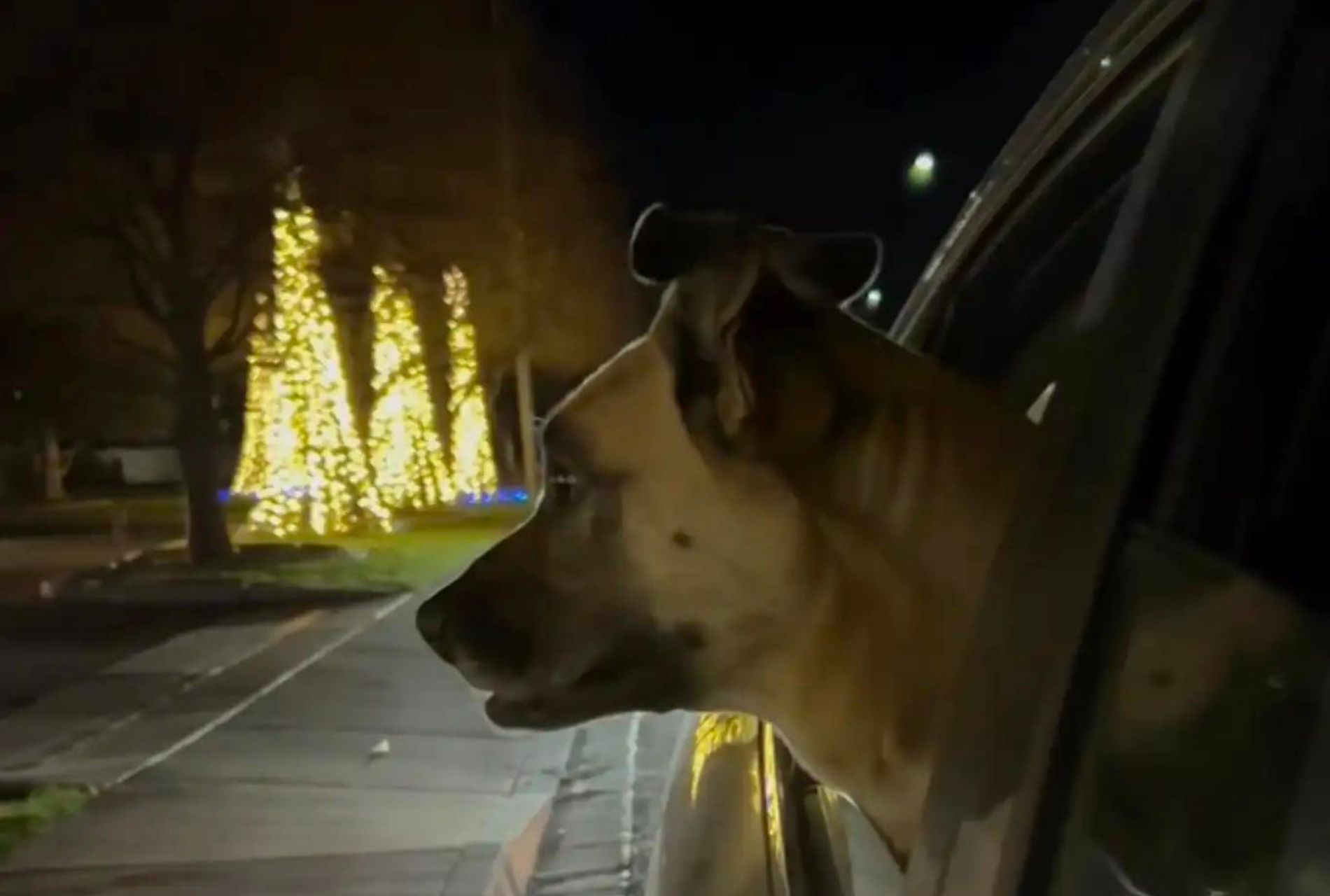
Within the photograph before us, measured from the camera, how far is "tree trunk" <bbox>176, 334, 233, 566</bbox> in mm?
21406

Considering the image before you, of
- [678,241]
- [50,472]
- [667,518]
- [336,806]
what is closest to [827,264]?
[678,241]

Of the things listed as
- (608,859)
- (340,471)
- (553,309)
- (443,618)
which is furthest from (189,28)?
(443,618)

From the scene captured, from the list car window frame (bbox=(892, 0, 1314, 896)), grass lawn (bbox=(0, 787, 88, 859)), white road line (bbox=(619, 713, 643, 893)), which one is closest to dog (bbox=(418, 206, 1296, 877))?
car window frame (bbox=(892, 0, 1314, 896))

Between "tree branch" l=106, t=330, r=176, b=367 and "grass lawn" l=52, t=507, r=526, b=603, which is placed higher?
"tree branch" l=106, t=330, r=176, b=367

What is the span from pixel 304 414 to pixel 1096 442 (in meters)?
22.6

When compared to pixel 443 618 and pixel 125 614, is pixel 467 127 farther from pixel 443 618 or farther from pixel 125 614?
pixel 443 618

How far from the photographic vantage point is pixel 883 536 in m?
1.78

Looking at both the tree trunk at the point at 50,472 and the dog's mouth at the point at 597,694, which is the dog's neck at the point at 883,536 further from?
the tree trunk at the point at 50,472

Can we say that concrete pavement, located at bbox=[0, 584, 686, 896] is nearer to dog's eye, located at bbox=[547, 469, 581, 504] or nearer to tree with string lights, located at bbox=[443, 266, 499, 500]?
dog's eye, located at bbox=[547, 469, 581, 504]

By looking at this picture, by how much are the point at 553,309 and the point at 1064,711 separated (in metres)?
28.3

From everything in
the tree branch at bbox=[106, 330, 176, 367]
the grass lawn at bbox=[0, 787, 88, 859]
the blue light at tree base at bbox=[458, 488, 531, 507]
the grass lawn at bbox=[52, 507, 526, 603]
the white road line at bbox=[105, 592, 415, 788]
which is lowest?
the blue light at tree base at bbox=[458, 488, 531, 507]

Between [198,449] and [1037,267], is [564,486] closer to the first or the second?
[1037,267]

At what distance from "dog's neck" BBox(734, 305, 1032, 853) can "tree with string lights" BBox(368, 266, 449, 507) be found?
23.7m

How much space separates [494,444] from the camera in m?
37.4
